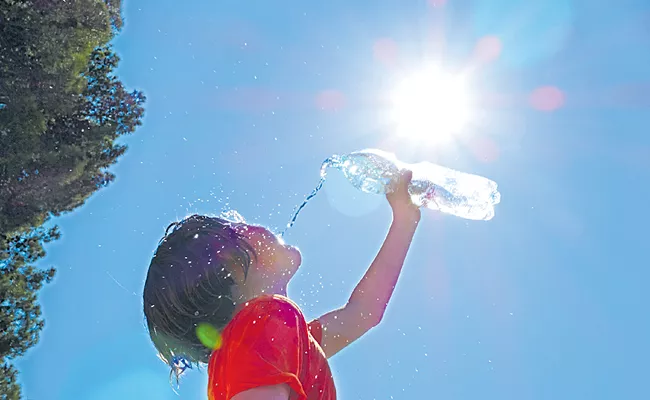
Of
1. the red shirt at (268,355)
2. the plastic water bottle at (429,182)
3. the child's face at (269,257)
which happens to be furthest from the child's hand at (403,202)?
the red shirt at (268,355)

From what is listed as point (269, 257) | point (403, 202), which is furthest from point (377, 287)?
point (269, 257)

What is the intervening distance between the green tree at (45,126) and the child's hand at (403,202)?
807 centimetres

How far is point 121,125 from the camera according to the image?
37.3 ft

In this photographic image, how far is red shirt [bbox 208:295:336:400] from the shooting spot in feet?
6.40

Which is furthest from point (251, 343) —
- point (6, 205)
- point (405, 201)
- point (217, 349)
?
point (6, 205)

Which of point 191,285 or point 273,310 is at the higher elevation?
point 191,285

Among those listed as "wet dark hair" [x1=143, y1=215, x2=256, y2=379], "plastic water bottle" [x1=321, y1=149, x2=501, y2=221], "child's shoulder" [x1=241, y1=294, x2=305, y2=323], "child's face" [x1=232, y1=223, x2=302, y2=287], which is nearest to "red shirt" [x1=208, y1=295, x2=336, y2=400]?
"child's shoulder" [x1=241, y1=294, x2=305, y2=323]

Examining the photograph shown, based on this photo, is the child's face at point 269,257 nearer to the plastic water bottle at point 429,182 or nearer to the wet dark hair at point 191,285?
the wet dark hair at point 191,285

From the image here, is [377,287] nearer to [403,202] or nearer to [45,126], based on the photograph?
[403,202]

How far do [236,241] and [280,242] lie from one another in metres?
0.28

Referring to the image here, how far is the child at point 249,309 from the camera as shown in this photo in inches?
79.6

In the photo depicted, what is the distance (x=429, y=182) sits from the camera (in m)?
4.57

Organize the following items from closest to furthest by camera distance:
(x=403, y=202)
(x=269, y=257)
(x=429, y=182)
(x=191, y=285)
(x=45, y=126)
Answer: (x=191, y=285) < (x=269, y=257) < (x=403, y=202) < (x=429, y=182) < (x=45, y=126)

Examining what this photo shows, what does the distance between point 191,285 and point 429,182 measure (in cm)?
249
